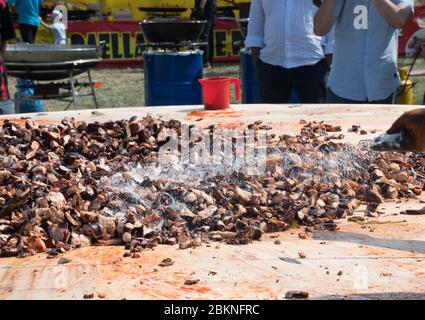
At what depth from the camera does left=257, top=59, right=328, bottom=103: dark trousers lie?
5.19 m

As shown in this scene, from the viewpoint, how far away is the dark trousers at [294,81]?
17.0 ft

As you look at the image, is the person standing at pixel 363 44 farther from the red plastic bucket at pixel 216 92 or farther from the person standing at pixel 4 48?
the person standing at pixel 4 48

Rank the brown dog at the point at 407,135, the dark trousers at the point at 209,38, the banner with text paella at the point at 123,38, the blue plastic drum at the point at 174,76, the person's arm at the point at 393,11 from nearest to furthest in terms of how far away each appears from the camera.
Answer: the brown dog at the point at 407,135 → the person's arm at the point at 393,11 → the blue plastic drum at the point at 174,76 → the dark trousers at the point at 209,38 → the banner with text paella at the point at 123,38

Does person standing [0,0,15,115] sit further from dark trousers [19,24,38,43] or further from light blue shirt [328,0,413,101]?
dark trousers [19,24,38,43]

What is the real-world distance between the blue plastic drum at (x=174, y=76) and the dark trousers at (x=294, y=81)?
1.43 meters

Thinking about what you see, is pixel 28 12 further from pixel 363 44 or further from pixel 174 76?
pixel 363 44

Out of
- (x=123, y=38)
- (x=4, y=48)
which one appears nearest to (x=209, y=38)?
(x=123, y=38)

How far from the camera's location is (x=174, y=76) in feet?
21.9

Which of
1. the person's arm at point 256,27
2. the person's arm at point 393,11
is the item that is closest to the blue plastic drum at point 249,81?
the person's arm at point 256,27
